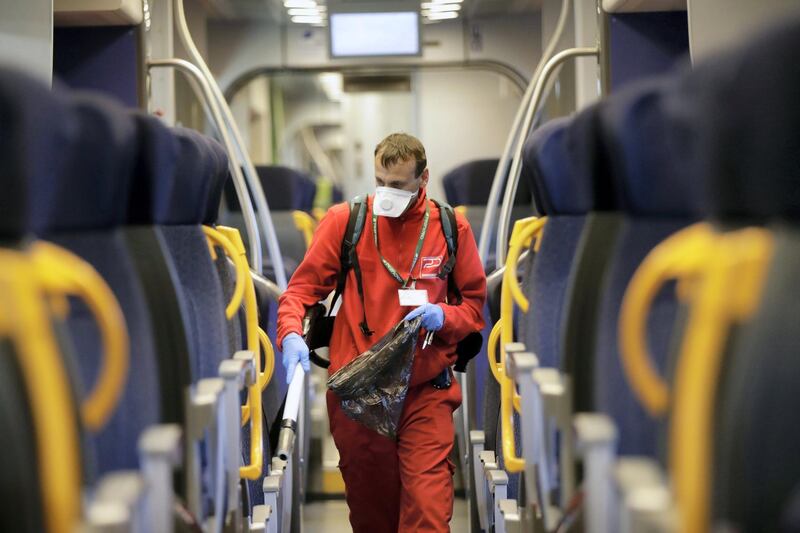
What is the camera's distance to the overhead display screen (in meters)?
7.29

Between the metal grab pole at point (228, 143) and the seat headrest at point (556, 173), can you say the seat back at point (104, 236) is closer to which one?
the seat headrest at point (556, 173)

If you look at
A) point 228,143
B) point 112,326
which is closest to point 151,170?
point 112,326

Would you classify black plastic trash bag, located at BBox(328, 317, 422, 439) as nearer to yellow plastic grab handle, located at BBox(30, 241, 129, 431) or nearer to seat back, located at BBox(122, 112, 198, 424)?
seat back, located at BBox(122, 112, 198, 424)

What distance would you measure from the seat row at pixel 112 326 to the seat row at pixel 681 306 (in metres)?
0.67

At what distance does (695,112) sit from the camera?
1.25m

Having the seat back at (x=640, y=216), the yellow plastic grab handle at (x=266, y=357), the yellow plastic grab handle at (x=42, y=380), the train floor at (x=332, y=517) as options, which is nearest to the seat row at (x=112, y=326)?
the yellow plastic grab handle at (x=42, y=380)

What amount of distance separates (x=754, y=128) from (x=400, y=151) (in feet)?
6.60

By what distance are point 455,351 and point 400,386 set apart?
28cm

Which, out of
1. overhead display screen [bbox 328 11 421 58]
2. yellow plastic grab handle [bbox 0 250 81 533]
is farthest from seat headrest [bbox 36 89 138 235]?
overhead display screen [bbox 328 11 421 58]

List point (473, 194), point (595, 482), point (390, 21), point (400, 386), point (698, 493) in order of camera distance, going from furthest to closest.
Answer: point (390, 21) → point (473, 194) → point (400, 386) → point (595, 482) → point (698, 493)

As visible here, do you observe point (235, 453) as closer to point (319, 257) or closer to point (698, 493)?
point (319, 257)

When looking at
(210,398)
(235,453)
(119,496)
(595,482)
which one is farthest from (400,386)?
(119,496)

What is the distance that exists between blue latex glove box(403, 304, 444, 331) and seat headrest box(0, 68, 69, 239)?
5.71ft

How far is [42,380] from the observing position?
47.2 inches
